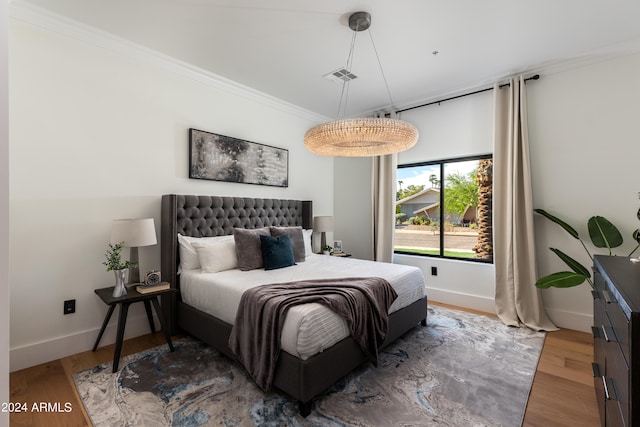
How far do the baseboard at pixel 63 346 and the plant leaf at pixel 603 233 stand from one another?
4639 mm

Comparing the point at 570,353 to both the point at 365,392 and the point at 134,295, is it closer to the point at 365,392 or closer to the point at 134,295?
the point at 365,392

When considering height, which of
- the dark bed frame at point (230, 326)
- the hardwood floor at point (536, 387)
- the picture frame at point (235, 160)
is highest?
the picture frame at point (235, 160)

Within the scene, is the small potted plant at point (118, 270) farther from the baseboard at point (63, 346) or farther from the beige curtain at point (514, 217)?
Result: the beige curtain at point (514, 217)

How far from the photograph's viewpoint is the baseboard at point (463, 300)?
12.1 feet

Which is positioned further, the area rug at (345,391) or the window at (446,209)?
the window at (446,209)

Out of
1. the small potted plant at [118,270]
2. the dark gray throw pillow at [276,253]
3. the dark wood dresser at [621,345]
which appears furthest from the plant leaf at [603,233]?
the small potted plant at [118,270]

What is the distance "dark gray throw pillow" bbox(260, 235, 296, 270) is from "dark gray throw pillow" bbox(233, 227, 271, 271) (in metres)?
0.06

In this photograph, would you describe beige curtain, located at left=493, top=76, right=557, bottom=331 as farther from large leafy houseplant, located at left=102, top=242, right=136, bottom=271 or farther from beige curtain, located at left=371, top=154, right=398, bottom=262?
large leafy houseplant, located at left=102, top=242, right=136, bottom=271

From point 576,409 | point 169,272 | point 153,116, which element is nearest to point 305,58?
point 153,116

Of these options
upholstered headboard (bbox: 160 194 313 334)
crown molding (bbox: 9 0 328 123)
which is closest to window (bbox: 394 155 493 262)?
upholstered headboard (bbox: 160 194 313 334)

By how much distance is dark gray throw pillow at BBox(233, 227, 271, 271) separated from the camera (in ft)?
9.88

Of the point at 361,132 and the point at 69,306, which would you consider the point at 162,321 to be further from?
the point at 361,132

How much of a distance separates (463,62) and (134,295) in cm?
400

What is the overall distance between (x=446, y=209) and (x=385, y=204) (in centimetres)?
88
